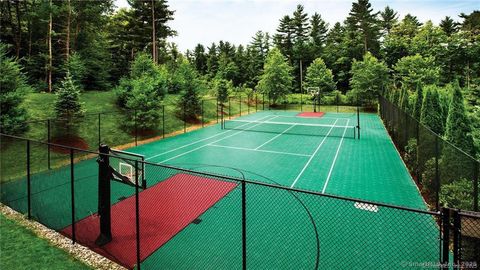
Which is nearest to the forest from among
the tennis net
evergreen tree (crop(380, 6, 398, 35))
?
evergreen tree (crop(380, 6, 398, 35))

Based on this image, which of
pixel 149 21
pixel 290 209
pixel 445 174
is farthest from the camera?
pixel 149 21

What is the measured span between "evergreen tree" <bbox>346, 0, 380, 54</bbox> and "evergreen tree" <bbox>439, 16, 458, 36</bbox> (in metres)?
10.8

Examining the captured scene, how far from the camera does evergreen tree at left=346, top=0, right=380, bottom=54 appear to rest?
50.5m

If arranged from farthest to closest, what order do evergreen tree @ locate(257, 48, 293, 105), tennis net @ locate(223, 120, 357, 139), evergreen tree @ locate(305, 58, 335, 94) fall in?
evergreen tree @ locate(305, 58, 335, 94) → evergreen tree @ locate(257, 48, 293, 105) → tennis net @ locate(223, 120, 357, 139)

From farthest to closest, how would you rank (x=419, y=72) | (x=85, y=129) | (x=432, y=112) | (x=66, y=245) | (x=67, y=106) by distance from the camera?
1. (x=419, y=72)
2. (x=85, y=129)
3. (x=67, y=106)
4. (x=432, y=112)
5. (x=66, y=245)

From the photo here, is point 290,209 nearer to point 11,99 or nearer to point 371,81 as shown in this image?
point 11,99

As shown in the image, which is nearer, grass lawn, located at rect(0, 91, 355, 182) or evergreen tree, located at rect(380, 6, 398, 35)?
grass lawn, located at rect(0, 91, 355, 182)

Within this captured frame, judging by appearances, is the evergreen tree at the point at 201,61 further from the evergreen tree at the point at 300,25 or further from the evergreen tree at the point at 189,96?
the evergreen tree at the point at 189,96

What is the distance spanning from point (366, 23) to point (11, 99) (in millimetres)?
53043

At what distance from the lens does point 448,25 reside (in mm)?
48812

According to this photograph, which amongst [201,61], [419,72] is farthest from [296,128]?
[201,61]

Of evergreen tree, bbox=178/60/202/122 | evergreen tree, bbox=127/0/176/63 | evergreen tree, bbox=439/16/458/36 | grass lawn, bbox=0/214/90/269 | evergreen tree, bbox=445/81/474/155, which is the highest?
evergreen tree, bbox=439/16/458/36

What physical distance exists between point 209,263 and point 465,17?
6087 centimetres

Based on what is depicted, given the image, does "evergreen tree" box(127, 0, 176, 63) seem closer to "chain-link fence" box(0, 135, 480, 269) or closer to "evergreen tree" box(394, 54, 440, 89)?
"chain-link fence" box(0, 135, 480, 269)
